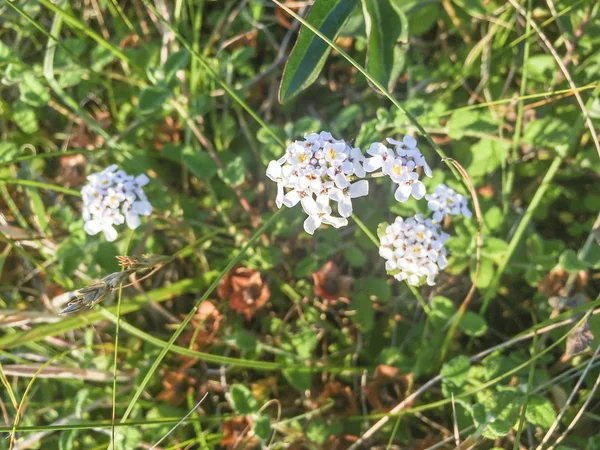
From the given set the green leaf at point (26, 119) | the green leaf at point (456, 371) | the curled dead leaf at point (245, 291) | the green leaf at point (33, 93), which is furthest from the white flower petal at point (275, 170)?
the green leaf at point (26, 119)

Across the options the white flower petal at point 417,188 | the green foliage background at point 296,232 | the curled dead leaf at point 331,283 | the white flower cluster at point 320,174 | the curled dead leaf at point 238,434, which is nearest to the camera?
the white flower cluster at point 320,174

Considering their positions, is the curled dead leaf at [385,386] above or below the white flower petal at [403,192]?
below

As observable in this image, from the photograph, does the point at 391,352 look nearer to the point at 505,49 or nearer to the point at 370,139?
the point at 370,139

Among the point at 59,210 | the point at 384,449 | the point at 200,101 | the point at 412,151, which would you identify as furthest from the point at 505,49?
the point at 59,210

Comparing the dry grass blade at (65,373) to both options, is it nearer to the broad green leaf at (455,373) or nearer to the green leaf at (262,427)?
the green leaf at (262,427)

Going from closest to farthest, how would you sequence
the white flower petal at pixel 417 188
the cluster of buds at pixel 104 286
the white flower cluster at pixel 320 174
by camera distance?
the cluster of buds at pixel 104 286, the white flower cluster at pixel 320 174, the white flower petal at pixel 417 188

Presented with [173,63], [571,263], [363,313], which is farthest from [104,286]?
[571,263]

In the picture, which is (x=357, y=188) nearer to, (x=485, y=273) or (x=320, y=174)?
(x=320, y=174)
